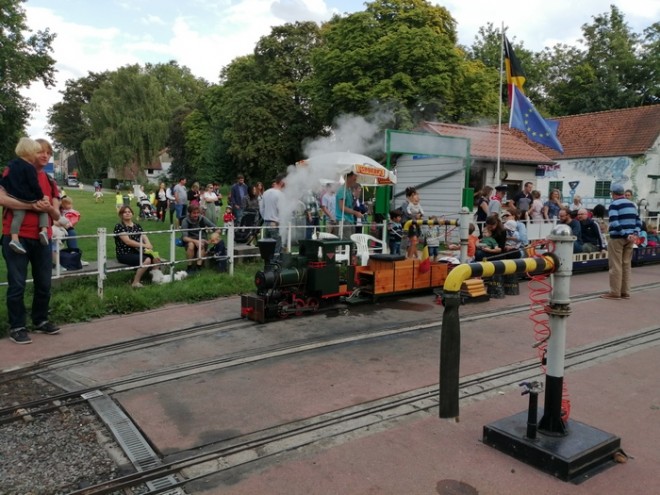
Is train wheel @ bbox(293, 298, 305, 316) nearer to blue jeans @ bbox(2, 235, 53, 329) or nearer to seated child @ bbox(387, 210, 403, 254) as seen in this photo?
blue jeans @ bbox(2, 235, 53, 329)

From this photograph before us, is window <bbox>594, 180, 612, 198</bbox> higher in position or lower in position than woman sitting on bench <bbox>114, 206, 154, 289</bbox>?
higher

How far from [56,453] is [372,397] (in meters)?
2.49

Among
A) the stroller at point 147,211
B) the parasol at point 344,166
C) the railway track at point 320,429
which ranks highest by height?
the parasol at point 344,166

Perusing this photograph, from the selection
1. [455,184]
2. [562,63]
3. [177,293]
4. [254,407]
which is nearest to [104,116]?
[562,63]

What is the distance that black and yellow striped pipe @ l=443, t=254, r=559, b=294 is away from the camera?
10.6 feet

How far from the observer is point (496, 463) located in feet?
11.6

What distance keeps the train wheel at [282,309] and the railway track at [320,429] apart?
293 centimetres

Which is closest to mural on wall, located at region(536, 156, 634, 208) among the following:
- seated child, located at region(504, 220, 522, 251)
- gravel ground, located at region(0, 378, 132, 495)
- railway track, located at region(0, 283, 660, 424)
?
seated child, located at region(504, 220, 522, 251)

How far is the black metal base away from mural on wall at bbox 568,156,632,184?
27.3 meters

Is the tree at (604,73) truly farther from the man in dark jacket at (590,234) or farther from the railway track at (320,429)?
the railway track at (320,429)

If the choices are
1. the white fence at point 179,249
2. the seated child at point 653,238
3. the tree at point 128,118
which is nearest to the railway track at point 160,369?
the white fence at point 179,249

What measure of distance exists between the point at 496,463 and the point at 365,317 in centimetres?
416

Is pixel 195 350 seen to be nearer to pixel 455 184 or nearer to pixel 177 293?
pixel 177 293

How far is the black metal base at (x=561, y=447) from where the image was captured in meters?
3.37
